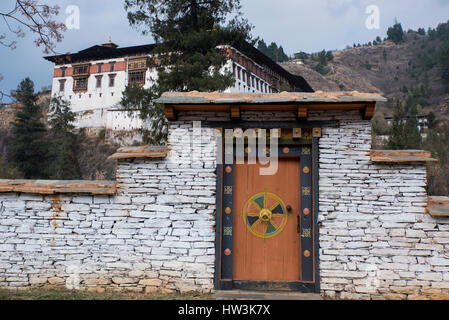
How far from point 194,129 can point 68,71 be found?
54.8 metres

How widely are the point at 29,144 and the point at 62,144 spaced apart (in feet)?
10.6

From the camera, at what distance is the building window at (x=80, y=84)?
5359 centimetres

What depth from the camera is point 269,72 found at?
1941 inches

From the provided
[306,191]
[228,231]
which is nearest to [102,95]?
[228,231]

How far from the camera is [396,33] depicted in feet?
398

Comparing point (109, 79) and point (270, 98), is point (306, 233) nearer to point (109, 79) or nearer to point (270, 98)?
point (270, 98)

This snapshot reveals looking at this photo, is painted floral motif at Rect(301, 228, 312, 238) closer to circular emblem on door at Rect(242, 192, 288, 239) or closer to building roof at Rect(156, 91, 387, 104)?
circular emblem on door at Rect(242, 192, 288, 239)

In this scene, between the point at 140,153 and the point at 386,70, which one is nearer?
the point at 140,153

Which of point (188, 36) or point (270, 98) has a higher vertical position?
point (188, 36)

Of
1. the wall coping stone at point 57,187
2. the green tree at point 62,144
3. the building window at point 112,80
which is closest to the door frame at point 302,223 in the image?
the wall coping stone at point 57,187

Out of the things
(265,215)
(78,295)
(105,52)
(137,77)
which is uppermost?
(105,52)

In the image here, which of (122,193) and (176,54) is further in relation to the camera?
(176,54)
